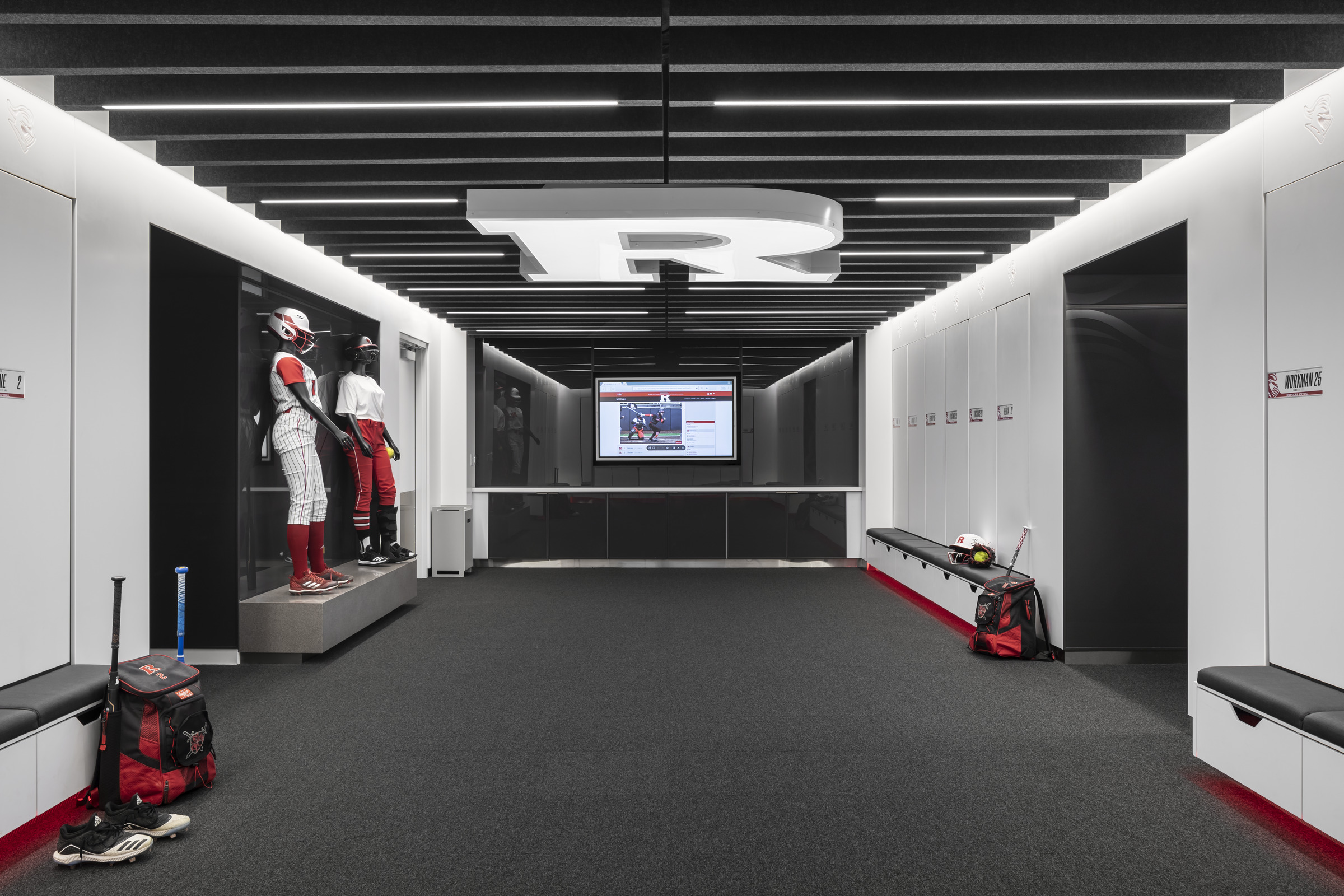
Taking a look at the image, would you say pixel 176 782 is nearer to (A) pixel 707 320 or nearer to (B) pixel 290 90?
(B) pixel 290 90

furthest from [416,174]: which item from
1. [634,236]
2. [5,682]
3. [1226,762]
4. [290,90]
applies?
[1226,762]

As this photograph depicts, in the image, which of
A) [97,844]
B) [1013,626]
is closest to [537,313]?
[1013,626]

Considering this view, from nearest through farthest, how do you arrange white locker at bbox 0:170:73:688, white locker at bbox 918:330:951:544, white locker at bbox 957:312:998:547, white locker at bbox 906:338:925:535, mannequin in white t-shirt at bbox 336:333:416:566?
1. white locker at bbox 0:170:73:688
2. white locker at bbox 957:312:998:547
3. mannequin in white t-shirt at bbox 336:333:416:566
4. white locker at bbox 918:330:951:544
5. white locker at bbox 906:338:925:535

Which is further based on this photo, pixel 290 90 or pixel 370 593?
pixel 370 593

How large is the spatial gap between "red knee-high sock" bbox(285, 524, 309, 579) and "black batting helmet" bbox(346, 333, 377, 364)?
62.0 inches

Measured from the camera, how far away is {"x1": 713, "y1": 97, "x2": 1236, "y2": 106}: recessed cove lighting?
10.1 ft

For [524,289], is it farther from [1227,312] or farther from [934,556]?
[1227,312]

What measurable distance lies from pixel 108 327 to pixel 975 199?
452 centimetres

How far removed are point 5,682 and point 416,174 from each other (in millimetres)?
2866

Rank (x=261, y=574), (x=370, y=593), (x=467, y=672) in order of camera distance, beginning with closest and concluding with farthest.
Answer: (x=467, y=672)
(x=261, y=574)
(x=370, y=593)

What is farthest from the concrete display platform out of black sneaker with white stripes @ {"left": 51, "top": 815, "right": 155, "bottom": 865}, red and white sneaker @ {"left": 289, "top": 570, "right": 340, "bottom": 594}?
black sneaker with white stripes @ {"left": 51, "top": 815, "right": 155, "bottom": 865}

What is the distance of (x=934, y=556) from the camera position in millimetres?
6637

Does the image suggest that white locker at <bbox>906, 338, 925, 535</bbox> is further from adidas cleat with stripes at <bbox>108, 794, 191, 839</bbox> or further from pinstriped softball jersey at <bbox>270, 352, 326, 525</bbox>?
adidas cleat with stripes at <bbox>108, 794, 191, 839</bbox>

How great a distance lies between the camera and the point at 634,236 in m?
4.19
